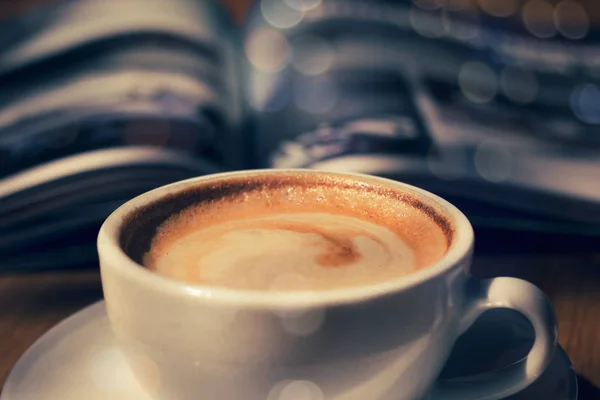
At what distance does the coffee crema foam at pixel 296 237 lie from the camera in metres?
0.40

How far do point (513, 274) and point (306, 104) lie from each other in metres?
0.39

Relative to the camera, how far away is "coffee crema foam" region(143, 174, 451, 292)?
40cm

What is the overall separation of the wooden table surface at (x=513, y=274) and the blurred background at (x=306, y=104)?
0.04 meters

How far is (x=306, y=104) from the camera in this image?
0.85 meters

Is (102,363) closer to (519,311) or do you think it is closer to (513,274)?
(519,311)

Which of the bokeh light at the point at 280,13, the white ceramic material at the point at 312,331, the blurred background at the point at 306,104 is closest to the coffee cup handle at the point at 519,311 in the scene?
the white ceramic material at the point at 312,331

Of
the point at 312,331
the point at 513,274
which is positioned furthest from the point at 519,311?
the point at 513,274

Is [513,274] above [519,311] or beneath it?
beneath

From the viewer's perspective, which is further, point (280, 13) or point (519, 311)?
point (280, 13)

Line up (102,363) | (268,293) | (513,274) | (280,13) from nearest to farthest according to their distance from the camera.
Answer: (268,293) < (102,363) < (513,274) < (280,13)

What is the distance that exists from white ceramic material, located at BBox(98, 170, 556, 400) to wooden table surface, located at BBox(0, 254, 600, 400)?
0.14 meters

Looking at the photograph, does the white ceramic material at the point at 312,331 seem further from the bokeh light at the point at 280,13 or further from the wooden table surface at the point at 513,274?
the bokeh light at the point at 280,13

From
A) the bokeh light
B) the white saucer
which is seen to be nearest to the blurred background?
the bokeh light

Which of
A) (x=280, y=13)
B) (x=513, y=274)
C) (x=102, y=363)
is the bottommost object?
(x=513, y=274)
